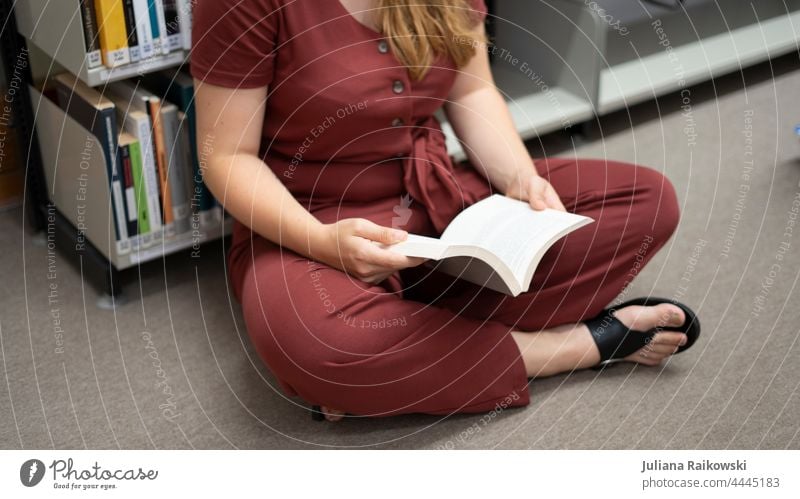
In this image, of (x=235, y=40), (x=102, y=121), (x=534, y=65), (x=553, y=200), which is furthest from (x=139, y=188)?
(x=534, y=65)

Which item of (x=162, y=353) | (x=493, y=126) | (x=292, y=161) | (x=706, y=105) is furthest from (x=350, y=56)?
(x=706, y=105)

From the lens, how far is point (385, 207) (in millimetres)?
1315

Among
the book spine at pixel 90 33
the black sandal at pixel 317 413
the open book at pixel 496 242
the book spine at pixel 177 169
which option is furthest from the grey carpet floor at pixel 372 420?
the book spine at pixel 90 33

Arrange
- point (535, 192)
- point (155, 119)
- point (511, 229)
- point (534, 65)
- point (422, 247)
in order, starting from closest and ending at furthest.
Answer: point (422, 247)
point (511, 229)
point (535, 192)
point (155, 119)
point (534, 65)

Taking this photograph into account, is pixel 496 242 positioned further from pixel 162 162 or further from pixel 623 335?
pixel 162 162

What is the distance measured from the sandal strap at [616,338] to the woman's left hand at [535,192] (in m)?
0.17

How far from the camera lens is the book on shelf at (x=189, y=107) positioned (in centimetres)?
148

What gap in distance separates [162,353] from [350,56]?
1.70ft

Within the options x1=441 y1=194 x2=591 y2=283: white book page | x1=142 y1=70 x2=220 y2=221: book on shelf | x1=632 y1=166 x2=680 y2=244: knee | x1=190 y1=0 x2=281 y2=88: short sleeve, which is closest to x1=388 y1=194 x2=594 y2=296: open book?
Answer: x1=441 y1=194 x2=591 y2=283: white book page

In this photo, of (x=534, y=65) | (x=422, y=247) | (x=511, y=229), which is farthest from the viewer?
(x=534, y=65)

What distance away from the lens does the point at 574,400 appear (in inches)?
51.7

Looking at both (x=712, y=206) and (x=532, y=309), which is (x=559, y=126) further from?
(x=532, y=309)

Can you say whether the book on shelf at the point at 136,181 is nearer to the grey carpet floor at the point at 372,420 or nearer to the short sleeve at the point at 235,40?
the grey carpet floor at the point at 372,420

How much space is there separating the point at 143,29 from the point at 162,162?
202mm
